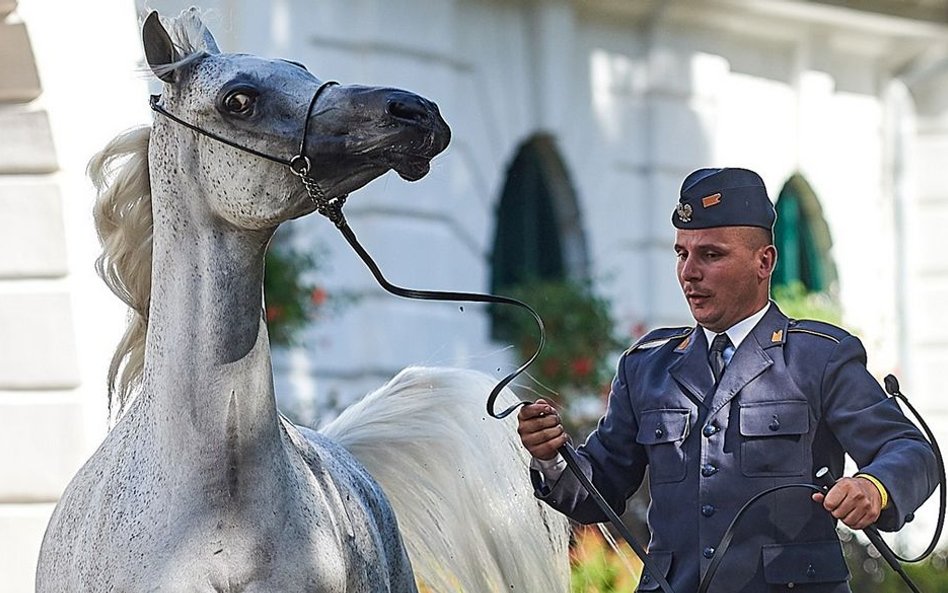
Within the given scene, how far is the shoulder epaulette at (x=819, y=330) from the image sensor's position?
3686mm

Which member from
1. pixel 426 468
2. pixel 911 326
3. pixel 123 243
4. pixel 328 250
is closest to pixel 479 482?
pixel 426 468

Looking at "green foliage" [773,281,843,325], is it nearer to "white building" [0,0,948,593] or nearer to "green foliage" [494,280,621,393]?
"white building" [0,0,948,593]

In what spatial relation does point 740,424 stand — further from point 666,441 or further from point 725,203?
point 725,203

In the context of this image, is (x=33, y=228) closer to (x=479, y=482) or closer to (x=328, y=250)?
(x=479, y=482)

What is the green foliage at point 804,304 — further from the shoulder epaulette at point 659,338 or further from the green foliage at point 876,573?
the shoulder epaulette at point 659,338

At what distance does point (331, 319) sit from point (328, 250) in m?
0.37

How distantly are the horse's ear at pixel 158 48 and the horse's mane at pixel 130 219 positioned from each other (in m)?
0.03

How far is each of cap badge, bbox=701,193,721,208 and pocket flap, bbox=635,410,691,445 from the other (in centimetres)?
41

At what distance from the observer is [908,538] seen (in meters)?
12.4

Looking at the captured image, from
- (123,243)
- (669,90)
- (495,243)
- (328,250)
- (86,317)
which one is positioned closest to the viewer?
(123,243)

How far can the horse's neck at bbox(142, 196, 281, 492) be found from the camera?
328 centimetres

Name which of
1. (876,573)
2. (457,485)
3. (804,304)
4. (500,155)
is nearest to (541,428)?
(457,485)

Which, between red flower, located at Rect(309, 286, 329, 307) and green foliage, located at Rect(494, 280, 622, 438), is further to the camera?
green foliage, located at Rect(494, 280, 622, 438)

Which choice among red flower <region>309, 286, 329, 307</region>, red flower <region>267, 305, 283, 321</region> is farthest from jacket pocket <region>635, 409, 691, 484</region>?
red flower <region>309, 286, 329, 307</region>
